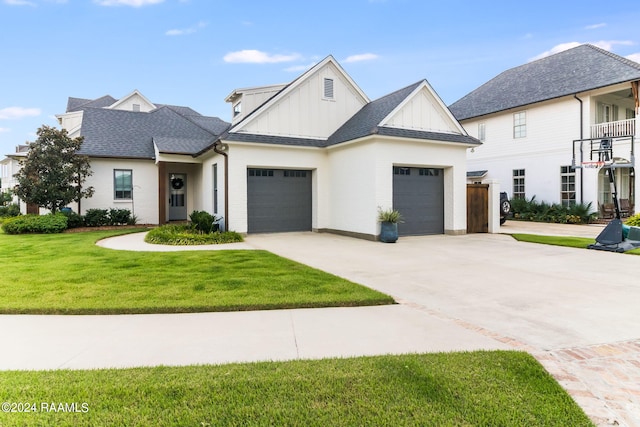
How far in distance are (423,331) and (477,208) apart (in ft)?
41.5

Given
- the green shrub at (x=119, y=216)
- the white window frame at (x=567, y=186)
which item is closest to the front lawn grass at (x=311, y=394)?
the green shrub at (x=119, y=216)

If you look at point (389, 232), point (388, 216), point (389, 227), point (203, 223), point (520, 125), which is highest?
point (520, 125)

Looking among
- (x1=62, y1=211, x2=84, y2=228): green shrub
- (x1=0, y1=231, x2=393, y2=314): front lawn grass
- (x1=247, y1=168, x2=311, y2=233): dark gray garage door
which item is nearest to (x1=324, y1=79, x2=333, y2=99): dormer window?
(x1=247, y1=168, x2=311, y2=233): dark gray garage door

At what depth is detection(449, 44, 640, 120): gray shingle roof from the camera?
1930cm

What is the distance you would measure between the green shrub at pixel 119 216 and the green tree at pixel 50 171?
164 cm

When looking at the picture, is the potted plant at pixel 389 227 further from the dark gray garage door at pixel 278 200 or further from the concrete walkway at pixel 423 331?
the concrete walkway at pixel 423 331

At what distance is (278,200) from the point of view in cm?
1544

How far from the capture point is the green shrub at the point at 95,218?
17422mm

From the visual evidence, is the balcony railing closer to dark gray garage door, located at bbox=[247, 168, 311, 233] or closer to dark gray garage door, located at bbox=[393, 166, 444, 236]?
dark gray garage door, located at bbox=[393, 166, 444, 236]

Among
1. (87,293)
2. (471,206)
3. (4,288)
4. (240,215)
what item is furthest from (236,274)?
(471,206)

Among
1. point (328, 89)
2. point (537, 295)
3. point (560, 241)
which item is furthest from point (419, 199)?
point (537, 295)

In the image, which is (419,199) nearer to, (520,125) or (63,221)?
(520,125)

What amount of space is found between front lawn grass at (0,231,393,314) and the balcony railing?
18852 millimetres

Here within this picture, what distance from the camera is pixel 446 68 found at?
1909 cm
